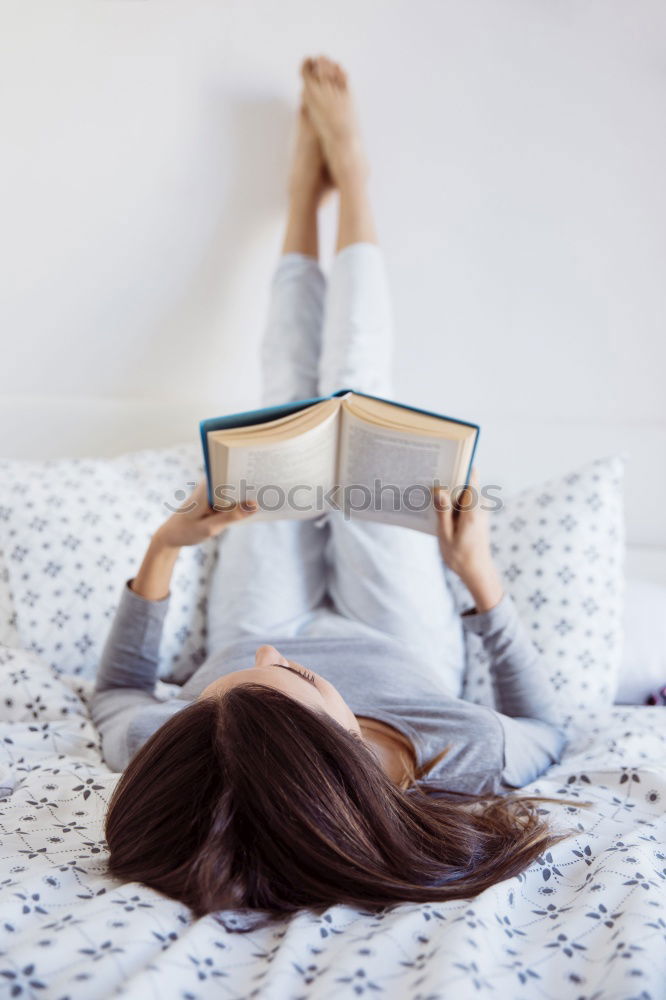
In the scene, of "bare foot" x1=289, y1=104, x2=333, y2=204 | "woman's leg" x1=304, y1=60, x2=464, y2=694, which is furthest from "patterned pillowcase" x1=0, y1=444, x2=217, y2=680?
"bare foot" x1=289, y1=104, x2=333, y2=204

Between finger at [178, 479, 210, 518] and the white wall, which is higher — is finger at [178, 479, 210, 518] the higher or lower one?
the lower one

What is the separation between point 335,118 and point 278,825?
1.36 meters

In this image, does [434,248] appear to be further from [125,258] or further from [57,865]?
[57,865]

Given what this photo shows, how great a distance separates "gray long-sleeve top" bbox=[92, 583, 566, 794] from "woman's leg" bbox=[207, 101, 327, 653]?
0.13 metres

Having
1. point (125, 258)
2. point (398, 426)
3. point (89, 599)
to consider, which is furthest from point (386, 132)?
point (89, 599)

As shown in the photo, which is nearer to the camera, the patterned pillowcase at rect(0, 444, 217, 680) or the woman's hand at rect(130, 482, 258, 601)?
the woman's hand at rect(130, 482, 258, 601)

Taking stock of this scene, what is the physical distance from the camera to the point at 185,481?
4.81 ft

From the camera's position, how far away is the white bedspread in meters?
0.51

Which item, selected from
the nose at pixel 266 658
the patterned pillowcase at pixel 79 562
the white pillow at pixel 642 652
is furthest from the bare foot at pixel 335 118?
the nose at pixel 266 658

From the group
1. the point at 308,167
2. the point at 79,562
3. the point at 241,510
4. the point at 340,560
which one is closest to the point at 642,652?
the point at 340,560

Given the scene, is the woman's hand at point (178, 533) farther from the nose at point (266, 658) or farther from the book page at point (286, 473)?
the nose at point (266, 658)

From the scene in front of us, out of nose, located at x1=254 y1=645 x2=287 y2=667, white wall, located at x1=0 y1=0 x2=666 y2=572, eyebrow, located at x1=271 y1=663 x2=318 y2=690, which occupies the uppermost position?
white wall, located at x1=0 y1=0 x2=666 y2=572

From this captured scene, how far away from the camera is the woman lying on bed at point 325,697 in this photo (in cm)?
64

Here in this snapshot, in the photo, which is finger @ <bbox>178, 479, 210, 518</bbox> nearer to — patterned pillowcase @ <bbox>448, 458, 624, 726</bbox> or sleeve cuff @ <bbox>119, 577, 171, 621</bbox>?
sleeve cuff @ <bbox>119, 577, 171, 621</bbox>
